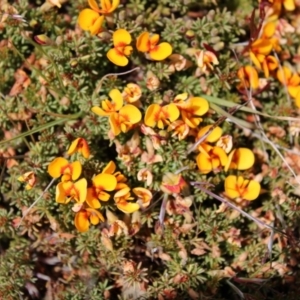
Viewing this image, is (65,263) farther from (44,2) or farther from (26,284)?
(44,2)

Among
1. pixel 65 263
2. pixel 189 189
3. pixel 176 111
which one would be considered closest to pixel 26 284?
pixel 65 263

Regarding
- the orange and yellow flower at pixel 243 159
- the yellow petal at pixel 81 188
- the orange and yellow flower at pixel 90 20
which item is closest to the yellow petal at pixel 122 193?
the yellow petal at pixel 81 188

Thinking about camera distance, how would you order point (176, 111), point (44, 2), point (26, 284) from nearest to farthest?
point (176, 111)
point (26, 284)
point (44, 2)

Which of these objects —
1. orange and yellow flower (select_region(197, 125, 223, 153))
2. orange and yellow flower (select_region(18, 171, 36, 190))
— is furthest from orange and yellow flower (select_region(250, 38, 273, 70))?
orange and yellow flower (select_region(18, 171, 36, 190))

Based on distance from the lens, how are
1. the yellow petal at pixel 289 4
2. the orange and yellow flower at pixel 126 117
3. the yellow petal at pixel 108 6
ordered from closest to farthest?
1. the orange and yellow flower at pixel 126 117
2. the yellow petal at pixel 108 6
3. the yellow petal at pixel 289 4

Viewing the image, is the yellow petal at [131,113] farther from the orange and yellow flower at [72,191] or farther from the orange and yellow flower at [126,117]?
the orange and yellow flower at [72,191]

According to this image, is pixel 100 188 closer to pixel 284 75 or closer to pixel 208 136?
pixel 208 136

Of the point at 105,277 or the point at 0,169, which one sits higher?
the point at 0,169
